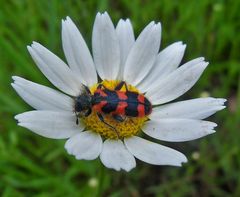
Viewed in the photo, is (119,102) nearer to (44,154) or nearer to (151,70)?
(151,70)

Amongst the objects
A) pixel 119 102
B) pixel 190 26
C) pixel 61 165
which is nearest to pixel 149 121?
pixel 119 102

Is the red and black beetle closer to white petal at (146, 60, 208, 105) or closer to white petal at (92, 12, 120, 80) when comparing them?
white petal at (146, 60, 208, 105)

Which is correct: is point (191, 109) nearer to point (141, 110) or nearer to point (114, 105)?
point (141, 110)

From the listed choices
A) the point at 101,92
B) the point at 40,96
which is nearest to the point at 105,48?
the point at 101,92

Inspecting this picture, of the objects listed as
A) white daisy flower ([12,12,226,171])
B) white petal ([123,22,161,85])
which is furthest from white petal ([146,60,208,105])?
white petal ([123,22,161,85])

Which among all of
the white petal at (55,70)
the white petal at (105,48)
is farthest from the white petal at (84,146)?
the white petal at (105,48)

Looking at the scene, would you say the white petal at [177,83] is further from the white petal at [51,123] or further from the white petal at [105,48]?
the white petal at [51,123]
